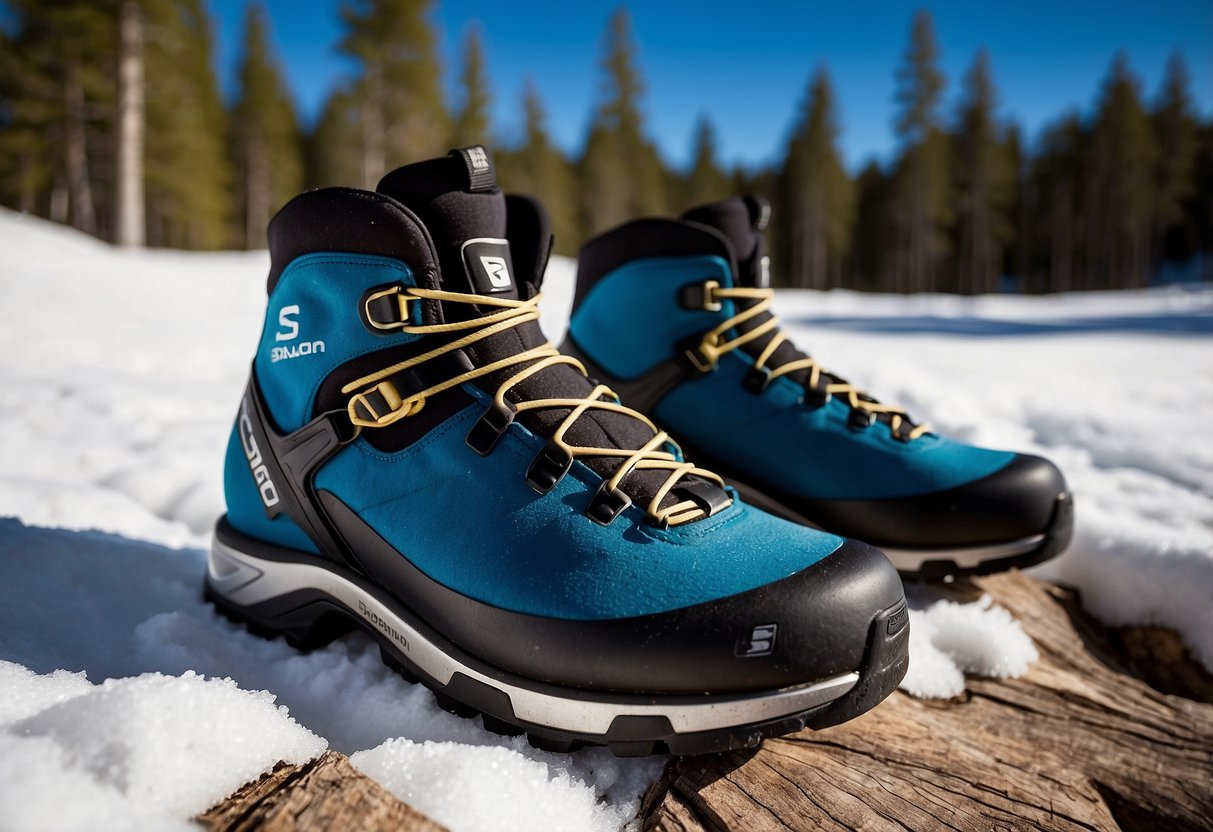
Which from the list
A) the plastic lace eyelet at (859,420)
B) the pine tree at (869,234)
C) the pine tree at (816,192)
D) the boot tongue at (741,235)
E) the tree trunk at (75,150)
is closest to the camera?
the plastic lace eyelet at (859,420)

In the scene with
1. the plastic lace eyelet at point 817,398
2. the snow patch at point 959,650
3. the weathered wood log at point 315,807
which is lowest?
the snow patch at point 959,650

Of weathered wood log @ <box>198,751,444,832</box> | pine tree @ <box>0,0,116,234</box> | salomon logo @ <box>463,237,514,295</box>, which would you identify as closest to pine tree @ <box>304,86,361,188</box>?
pine tree @ <box>0,0,116,234</box>

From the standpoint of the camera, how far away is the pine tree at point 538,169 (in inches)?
1054

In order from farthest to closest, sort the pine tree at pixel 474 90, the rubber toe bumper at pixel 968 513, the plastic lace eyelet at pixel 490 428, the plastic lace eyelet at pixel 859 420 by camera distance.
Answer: the pine tree at pixel 474 90 < the plastic lace eyelet at pixel 859 420 < the rubber toe bumper at pixel 968 513 < the plastic lace eyelet at pixel 490 428

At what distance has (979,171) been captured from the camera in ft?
87.0

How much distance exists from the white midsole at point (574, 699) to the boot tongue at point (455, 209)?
465 mm

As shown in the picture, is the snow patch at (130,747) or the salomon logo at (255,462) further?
the salomon logo at (255,462)

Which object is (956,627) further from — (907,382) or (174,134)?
(174,134)

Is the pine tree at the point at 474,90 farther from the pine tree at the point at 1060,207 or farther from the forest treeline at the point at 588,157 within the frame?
the pine tree at the point at 1060,207

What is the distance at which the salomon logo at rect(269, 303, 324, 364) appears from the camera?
110 centimetres

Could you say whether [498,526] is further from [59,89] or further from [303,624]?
[59,89]

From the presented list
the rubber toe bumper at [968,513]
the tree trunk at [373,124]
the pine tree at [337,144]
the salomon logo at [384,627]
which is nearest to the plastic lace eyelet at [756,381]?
the rubber toe bumper at [968,513]

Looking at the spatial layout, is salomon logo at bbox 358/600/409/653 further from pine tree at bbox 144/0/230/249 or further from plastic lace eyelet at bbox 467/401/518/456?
pine tree at bbox 144/0/230/249

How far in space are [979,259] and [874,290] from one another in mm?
7830
